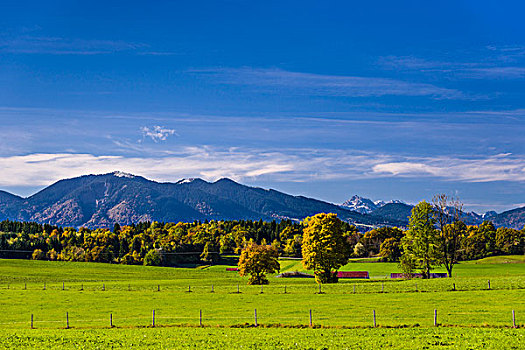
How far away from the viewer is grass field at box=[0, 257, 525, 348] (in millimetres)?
39688

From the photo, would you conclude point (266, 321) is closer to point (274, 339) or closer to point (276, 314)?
point (276, 314)

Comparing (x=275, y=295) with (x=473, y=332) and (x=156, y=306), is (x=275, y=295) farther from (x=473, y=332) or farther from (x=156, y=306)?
(x=473, y=332)

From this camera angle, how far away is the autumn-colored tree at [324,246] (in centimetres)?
9762

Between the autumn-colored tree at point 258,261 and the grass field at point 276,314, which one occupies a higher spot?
the autumn-colored tree at point 258,261

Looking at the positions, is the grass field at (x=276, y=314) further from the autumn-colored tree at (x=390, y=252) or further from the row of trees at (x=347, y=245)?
the autumn-colored tree at (x=390, y=252)

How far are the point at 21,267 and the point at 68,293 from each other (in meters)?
75.9

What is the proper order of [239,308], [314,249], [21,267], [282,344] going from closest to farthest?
1. [282,344]
2. [239,308]
3. [314,249]
4. [21,267]

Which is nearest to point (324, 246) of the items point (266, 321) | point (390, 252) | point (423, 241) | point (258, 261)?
point (258, 261)

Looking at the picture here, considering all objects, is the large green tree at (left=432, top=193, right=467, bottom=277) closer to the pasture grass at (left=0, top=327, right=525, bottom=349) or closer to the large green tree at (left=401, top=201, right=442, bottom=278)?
the large green tree at (left=401, top=201, right=442, bottom=278)

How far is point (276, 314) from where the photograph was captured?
59.7 metres

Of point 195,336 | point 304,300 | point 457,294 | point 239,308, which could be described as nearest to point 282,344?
point 195,336

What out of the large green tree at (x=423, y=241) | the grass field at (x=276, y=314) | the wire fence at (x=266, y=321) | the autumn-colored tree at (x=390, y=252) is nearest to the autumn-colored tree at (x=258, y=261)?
the grass field at (x=276, y=314)

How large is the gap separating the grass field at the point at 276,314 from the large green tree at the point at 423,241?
1673 centimetres

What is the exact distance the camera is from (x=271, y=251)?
110 m
